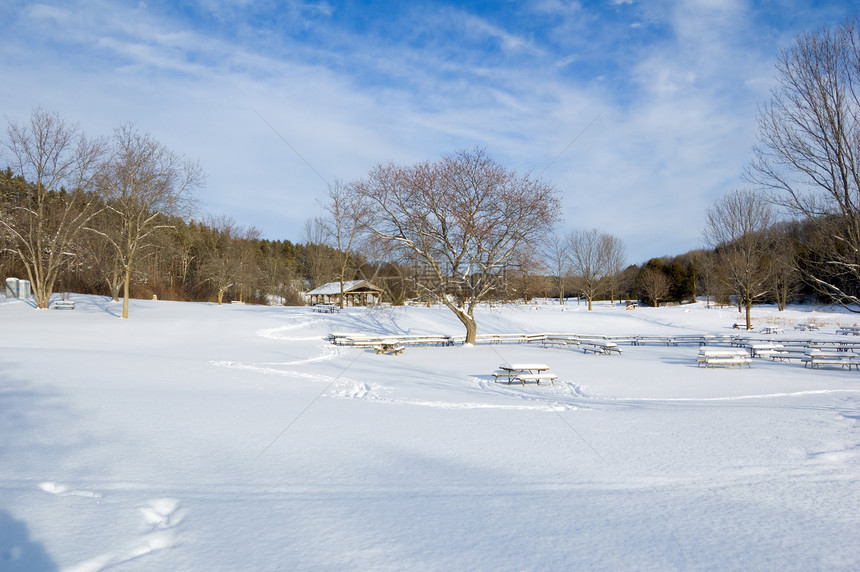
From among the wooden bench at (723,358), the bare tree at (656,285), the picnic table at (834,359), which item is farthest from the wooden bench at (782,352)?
the bare tree at (656,285)

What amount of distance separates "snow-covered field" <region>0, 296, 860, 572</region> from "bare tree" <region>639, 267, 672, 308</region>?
5279 centimetres

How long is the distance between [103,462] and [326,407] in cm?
460

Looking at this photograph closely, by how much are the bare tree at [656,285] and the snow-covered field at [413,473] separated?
2078 inches

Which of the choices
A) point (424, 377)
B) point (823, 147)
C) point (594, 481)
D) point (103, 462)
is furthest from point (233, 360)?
point (823, 147)

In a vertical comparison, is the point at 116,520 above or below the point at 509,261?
below

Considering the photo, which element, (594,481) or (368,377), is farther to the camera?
(368,377)

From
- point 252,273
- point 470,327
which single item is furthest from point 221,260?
point 470,327

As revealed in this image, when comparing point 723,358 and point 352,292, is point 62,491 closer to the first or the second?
point 723,358

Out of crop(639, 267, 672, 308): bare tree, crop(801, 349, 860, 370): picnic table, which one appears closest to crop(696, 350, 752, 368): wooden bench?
crop(801, 349, 860, 370): picnic table

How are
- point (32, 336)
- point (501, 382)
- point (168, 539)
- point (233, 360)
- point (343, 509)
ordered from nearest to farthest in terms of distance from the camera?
point (168, 539)
point (343, 509)
point (501, 382)
point (233, 360)
point (32, 336)

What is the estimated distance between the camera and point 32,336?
65.5ft

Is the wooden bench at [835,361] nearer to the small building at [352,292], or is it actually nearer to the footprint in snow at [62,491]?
the footprint in snow at [62,491]

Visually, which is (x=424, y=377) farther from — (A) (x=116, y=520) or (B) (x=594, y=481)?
(A) (x=116, y=520)

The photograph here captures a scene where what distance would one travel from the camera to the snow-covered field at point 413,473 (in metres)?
4.04
